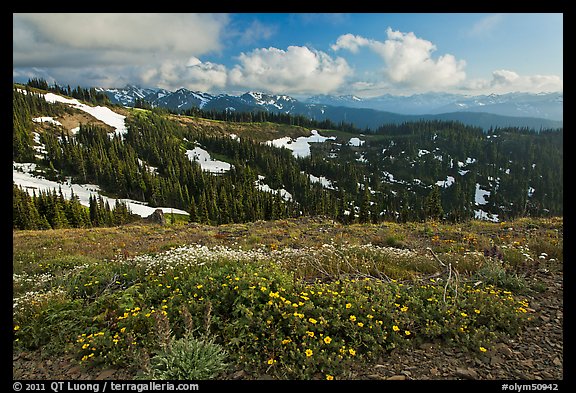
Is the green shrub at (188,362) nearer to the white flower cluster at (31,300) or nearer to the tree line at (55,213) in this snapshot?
the white flower cluster at (31,300)

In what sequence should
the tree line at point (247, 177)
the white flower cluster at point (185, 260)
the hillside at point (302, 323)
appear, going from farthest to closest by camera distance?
the tree line at point (247, 177) → the white flower cluster at point (185, 260) → the hillside at point (302, 323)

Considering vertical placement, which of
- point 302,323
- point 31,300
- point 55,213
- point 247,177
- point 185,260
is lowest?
point 55,213

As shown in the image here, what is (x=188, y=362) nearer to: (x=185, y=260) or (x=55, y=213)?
(x=185, y=260)

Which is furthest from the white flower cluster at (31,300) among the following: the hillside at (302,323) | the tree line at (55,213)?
the tree line at (55,213)

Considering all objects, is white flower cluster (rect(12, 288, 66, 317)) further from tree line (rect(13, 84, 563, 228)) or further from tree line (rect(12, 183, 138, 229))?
tree line (rect(13, 84, 563, 228))

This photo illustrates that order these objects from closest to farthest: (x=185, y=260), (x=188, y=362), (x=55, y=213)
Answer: (x=188, y=362), (x=185, y=260), (x=55, y=213)

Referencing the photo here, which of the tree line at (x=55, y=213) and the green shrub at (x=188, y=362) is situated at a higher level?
the green shrub at (x=188, y=362)

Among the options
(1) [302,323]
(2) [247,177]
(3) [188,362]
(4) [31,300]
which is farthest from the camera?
(2) [247,177]

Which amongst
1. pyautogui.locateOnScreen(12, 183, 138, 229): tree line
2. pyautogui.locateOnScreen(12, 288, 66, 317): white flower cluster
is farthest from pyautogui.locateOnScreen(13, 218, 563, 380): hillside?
pyautogui.locateOnScreen(12, 183, 138, 229): tree line

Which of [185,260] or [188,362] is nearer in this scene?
[188,362]

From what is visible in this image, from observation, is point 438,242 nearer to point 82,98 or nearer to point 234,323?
point 234,323

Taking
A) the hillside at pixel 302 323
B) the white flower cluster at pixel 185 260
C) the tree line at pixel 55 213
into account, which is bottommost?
the tree line at pixel 55 213

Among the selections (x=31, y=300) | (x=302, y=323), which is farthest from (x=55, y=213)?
(x=302, y=323)

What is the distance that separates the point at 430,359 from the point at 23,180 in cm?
13923
